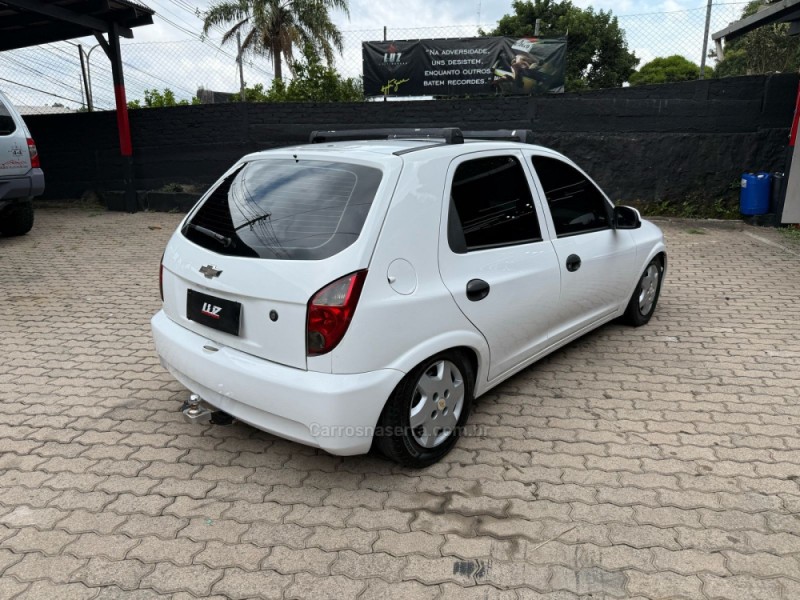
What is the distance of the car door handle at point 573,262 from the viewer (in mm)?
3631

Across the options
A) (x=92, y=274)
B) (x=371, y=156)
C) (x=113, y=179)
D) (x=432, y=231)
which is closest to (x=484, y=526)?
(x=432, y=231)

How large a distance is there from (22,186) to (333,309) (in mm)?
7348

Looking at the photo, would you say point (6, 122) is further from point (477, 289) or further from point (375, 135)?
point (477, 289)

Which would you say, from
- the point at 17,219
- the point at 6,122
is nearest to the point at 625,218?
the point at 6,122

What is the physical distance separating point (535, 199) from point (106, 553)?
2765 millimetres

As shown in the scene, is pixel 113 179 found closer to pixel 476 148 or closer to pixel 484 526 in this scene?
pixel 476 148

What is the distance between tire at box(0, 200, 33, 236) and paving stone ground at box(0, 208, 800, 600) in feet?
17.8

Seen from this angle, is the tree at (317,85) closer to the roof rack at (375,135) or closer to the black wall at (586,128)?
the black wall at (586,128)

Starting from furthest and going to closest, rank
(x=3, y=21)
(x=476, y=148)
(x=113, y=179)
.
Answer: (x=113, y=179) → (x=3, y=21) → (x=476, y=148)

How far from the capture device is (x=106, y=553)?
94.3 inches

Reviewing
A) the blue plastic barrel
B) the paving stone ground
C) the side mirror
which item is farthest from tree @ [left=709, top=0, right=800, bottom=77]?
the paving stone ground

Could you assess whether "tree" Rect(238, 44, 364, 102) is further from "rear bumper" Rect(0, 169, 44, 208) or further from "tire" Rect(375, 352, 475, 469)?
"tire" Rect(375, 352, 475, 469)

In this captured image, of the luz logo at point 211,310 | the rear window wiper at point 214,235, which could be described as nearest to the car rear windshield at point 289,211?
the rear window wiper at point 214,235

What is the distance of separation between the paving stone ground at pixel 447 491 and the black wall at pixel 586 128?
6197 mm
